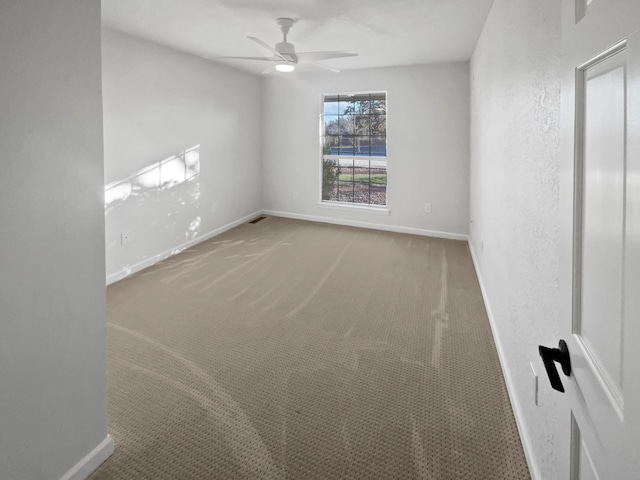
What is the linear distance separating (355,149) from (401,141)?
0.78 metres

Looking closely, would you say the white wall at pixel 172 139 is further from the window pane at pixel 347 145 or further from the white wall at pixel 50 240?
the white wall at pixel 50 240

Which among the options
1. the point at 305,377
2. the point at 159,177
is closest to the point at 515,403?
the point at 305,377

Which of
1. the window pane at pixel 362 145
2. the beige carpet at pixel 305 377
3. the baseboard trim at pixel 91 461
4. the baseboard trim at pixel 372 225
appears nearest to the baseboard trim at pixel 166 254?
the beige carpet at pixel 305 377

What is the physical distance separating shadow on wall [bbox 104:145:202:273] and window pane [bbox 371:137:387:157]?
98.0 inches

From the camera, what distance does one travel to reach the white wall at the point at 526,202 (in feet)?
4.66

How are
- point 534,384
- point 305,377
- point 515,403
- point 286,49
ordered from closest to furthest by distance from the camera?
point 534,384 → point 515,403 → point 305,377 → point 286,49

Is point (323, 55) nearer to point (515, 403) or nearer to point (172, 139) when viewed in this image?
point (172, 139)

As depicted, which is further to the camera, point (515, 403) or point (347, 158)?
point (347, 158)

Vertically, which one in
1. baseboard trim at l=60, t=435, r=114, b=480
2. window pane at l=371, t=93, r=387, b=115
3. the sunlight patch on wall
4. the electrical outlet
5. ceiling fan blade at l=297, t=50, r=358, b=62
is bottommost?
baseboard trim at l=60, t=435, r=114, b=480

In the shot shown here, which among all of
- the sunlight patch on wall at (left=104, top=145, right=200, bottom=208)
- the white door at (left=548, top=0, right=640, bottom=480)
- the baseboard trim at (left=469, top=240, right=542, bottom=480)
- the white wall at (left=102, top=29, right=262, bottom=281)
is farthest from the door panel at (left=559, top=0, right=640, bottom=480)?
the white wall at (left=102, top=29, right=262, bottom=281)

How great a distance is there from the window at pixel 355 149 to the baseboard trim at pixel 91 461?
16.5ft

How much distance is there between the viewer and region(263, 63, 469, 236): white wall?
546 cm

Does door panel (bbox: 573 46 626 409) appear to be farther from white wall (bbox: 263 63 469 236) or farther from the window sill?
the window sill

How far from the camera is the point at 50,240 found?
1.44m
